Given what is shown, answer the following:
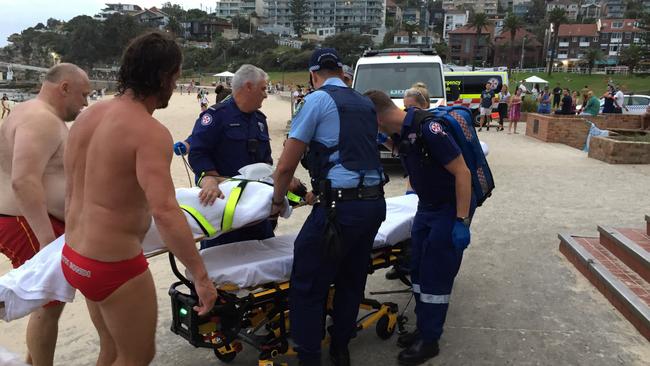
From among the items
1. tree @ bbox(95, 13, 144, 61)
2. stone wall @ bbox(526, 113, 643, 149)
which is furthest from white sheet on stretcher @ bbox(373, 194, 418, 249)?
tree @ bbox(95, 13, 144, 61)

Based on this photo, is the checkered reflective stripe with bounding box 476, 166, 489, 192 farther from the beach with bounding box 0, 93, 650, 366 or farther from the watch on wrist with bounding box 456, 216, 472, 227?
the beach with bounding box 0, 93, 650, 366

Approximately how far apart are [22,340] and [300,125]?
10.3ft

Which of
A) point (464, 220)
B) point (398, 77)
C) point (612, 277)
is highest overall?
point (398, 77)

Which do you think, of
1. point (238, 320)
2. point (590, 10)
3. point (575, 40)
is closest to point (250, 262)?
point (238, 320)

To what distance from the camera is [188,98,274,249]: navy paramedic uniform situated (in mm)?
3746

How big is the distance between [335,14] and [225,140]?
187003 mm

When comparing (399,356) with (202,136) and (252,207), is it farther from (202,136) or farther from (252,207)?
(202,136)

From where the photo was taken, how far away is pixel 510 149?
13953mm

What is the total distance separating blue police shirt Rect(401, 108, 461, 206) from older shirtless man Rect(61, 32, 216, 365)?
5.52 feet

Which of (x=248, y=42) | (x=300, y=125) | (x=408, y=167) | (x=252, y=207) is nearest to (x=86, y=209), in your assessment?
(x=252, y=207)

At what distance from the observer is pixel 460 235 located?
3.28 m

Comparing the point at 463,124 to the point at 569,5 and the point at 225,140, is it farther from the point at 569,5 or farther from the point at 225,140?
the point at 569,5

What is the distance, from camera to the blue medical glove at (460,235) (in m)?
3.28

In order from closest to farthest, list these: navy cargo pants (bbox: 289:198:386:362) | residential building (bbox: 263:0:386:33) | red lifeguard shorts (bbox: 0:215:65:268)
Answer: navy cargo pants (bbox: 289:198:386:362), red lifeguard shorts (bbox: 0:215:65:268), residential building (bbox: 263:0:386:33)
